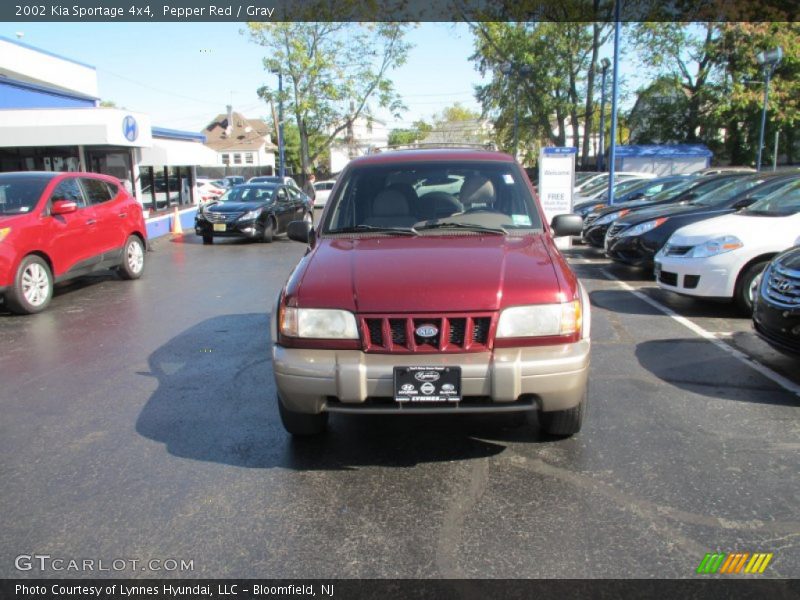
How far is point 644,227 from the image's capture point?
984cm

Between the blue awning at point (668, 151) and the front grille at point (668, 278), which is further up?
the blue awning at point (668, 151)

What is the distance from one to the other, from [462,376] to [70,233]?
24.2 feet

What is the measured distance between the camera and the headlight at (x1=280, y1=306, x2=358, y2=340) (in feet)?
11.2

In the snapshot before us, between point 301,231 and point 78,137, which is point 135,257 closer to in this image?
point 301,231

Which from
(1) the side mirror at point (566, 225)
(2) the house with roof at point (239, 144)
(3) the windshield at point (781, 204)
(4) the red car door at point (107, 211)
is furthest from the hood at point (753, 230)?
(2) the house with roof at point (239, 144)

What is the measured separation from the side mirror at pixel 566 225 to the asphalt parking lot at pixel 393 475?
120 cm

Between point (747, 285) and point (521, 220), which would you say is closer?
point (521, 220)

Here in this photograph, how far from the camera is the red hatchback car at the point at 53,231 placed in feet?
25.7

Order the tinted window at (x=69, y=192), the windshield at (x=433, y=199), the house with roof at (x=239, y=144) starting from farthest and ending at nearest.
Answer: the house with roof at (x=239, y=144) < the tinted window at (x=69, y=192) < the windshield at (x=433, y=199)

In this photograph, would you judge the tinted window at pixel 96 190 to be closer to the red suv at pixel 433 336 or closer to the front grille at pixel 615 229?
the red suv at pixel 433 336

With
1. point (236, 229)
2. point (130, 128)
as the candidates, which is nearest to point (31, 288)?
point (236, 229)

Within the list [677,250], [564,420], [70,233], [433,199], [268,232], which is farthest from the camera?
[268,232]

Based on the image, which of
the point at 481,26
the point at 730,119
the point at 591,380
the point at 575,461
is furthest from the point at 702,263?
the point at 730,119
